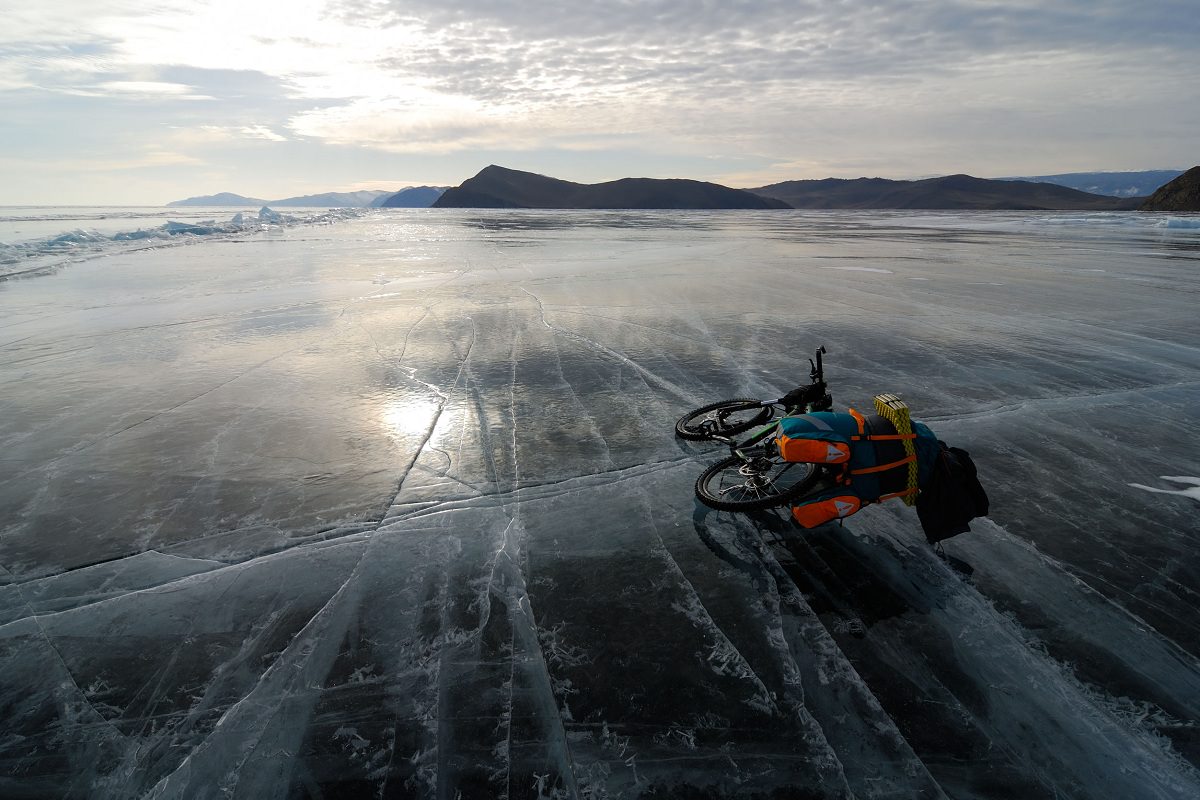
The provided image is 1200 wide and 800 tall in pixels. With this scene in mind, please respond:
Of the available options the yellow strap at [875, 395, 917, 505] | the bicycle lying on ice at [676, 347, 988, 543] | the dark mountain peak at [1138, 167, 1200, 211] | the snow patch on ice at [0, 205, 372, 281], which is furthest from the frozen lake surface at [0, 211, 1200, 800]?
the dark mountain peak at [1138, 167, 1200, 211]

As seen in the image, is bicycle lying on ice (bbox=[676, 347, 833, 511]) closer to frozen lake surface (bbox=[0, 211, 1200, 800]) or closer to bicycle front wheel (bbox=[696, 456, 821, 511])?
bicycle front wheel (bbox=[696, 456, 821, 511])

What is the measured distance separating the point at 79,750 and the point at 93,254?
111 feet

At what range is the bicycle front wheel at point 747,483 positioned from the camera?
473 cm

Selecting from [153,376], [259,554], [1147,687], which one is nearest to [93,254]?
[153,376]

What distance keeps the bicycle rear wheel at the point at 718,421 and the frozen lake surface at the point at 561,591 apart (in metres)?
0.21

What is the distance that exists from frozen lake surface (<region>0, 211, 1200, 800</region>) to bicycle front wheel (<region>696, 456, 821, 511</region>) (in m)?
0.23

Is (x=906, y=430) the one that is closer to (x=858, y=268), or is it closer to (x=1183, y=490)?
(x=1183, y=490)

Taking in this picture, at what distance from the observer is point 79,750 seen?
292 centimetres

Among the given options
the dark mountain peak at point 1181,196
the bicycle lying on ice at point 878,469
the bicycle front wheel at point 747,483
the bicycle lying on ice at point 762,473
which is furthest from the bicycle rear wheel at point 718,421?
the dark mountain peak at point 1181,196

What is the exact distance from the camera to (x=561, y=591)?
13.2 ft

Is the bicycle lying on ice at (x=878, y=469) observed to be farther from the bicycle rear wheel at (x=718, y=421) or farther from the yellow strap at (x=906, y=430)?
the bicycle rear wheel at (x=718, y=421)

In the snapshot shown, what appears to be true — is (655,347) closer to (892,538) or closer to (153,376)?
(892,538)

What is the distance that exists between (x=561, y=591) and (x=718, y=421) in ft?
10.1

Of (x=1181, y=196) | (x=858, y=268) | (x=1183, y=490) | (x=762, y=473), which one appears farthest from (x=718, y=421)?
(x=1181, y=196)
